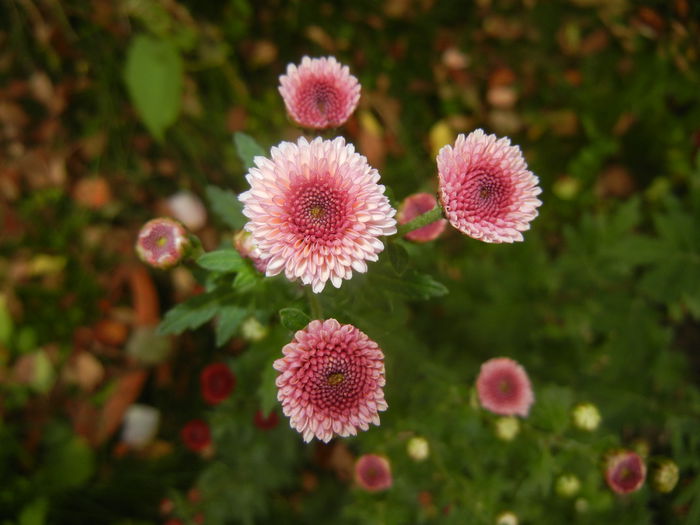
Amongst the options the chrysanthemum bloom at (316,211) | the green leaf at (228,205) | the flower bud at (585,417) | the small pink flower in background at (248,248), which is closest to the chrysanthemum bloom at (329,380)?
the chrysanthemum bloom at (316,211)

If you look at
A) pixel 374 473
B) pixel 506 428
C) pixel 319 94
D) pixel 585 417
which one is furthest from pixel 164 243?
pixel 585 417

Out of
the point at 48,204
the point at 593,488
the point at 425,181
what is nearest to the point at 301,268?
the point at 593,488

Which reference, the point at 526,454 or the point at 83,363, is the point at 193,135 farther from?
the point at 526,454

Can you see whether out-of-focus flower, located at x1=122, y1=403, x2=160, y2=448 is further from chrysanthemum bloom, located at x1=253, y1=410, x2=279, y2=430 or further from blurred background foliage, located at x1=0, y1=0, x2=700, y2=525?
chrysanthemum bloom, located at x1=253, y1=410, x2=279, y2=430

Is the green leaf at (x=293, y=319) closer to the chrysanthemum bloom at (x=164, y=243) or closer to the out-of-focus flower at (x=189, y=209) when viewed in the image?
the chrysanthemum bloom at (x=164, y=243)

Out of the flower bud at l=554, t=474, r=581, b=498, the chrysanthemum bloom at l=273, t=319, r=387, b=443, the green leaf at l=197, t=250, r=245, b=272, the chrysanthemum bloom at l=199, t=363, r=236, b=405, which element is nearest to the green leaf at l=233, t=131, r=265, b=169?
the green leaf at l=197, t=250, r=245, b=272
